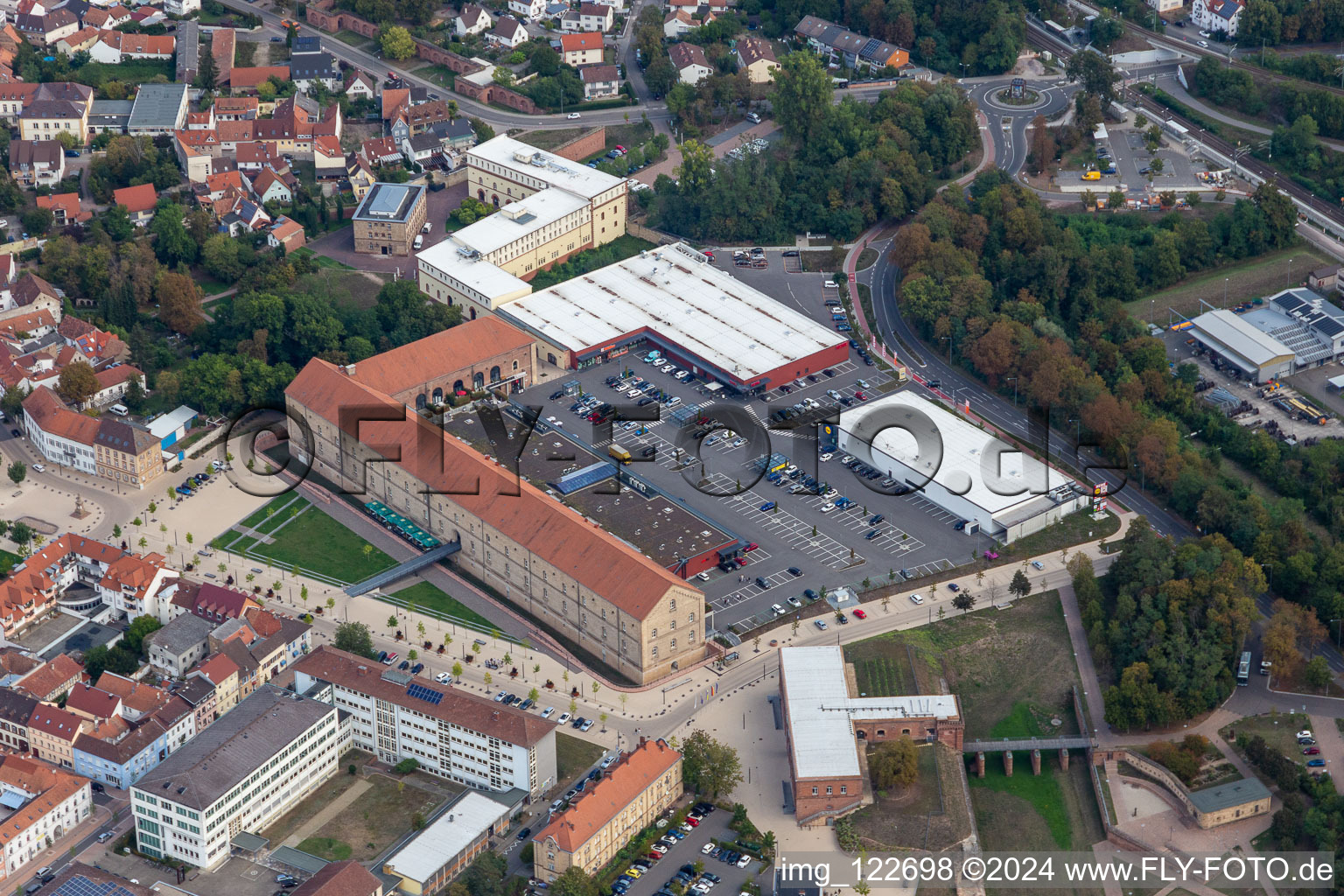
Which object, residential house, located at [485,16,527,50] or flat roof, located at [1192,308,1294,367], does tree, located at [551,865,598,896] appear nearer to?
flat roof, located at [1192,308,1294,367]

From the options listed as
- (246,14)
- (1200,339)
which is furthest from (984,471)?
(246,14)

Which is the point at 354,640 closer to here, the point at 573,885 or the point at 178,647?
the point at 178,647

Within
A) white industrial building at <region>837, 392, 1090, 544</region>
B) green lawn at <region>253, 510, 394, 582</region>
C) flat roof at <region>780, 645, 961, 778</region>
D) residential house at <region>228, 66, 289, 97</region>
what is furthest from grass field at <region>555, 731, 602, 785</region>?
residential house at <region>228, 66, 289, 97</region>

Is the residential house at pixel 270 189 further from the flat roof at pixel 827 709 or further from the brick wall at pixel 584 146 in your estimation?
the flat roof at pixel 827 709

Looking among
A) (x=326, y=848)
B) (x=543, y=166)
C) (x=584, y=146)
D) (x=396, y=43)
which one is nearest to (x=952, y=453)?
(x=326, y=848)

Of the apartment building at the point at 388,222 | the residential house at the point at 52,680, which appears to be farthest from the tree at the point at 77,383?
the residential house at the point at 52,680
